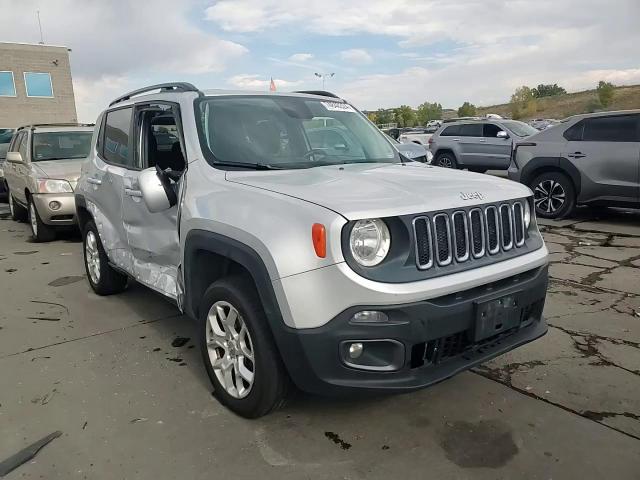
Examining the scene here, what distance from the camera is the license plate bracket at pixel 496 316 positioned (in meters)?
2.55

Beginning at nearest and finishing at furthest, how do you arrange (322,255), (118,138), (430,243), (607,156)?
(322,255), (430,243), (118,138), (607,156)

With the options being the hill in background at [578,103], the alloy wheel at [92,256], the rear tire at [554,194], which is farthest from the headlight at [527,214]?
the hill in background at [578,103]

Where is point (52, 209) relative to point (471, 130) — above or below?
below

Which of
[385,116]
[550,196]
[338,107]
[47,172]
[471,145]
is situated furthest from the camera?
[385,116]

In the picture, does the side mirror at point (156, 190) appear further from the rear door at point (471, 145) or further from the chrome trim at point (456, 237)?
the rear door at point (471, 145)

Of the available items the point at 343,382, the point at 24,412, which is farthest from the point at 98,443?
the point at 343,382

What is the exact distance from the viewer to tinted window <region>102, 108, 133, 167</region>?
14.2ft

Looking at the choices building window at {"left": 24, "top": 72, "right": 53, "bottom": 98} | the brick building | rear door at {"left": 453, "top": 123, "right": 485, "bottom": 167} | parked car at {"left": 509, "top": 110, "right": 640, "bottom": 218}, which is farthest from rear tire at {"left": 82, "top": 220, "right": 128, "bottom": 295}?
building window at {"left": 24, "top": 72, "right": 53, "bottom": 98}

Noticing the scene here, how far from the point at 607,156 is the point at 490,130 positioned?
7252 millimetres

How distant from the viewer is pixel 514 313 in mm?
2760

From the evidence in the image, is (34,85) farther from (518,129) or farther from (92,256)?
(92,256)

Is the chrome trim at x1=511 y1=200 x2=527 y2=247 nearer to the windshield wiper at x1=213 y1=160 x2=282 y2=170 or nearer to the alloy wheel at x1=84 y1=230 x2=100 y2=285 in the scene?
the windshield wiper at x1=213 y1=160 x2=282 y2=170

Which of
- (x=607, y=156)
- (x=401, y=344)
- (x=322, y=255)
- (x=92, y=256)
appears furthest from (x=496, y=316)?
(x=607, y=156)

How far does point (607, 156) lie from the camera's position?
25.7ft
